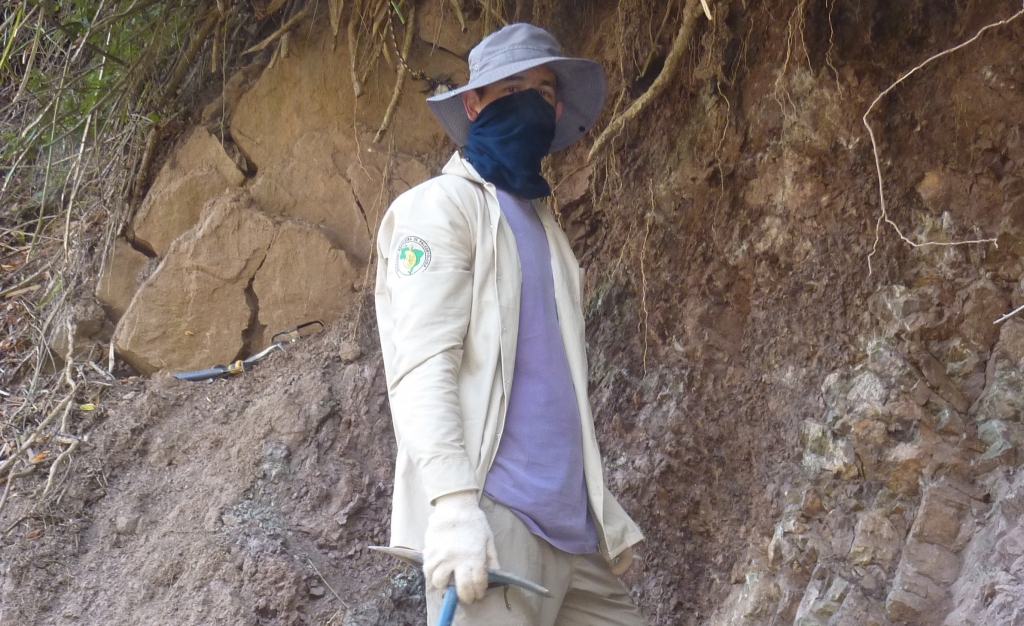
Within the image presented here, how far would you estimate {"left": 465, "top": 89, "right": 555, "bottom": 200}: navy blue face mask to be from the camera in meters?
2.41

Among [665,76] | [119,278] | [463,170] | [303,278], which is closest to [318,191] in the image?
[303,278]

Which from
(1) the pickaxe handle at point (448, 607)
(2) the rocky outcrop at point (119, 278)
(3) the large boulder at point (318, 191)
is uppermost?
(1) the pickaxe handle at point (448, 607)

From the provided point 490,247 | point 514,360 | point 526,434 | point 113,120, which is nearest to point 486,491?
point 526,434

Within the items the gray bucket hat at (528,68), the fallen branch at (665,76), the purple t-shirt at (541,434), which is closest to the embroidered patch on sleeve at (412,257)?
the purple t-shirt at (541,434)

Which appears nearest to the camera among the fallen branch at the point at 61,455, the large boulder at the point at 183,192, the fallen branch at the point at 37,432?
the fallen branch at the point at 61,455

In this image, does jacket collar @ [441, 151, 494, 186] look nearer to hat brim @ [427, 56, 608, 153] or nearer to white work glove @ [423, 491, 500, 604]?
hat brim @ [427, 56, 608, 153]

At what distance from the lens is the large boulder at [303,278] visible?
4.13 meters

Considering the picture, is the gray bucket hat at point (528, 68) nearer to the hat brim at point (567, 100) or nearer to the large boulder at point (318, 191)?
the hat brim at point (567, 100)

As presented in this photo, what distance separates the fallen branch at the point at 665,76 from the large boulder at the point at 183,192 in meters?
1.91

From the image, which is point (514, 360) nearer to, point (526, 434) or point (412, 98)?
point (526, 434)

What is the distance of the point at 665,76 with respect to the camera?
343 centimetres

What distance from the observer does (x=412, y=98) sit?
169 inches

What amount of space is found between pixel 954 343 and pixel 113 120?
394cm

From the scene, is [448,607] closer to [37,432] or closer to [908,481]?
[908,481]
